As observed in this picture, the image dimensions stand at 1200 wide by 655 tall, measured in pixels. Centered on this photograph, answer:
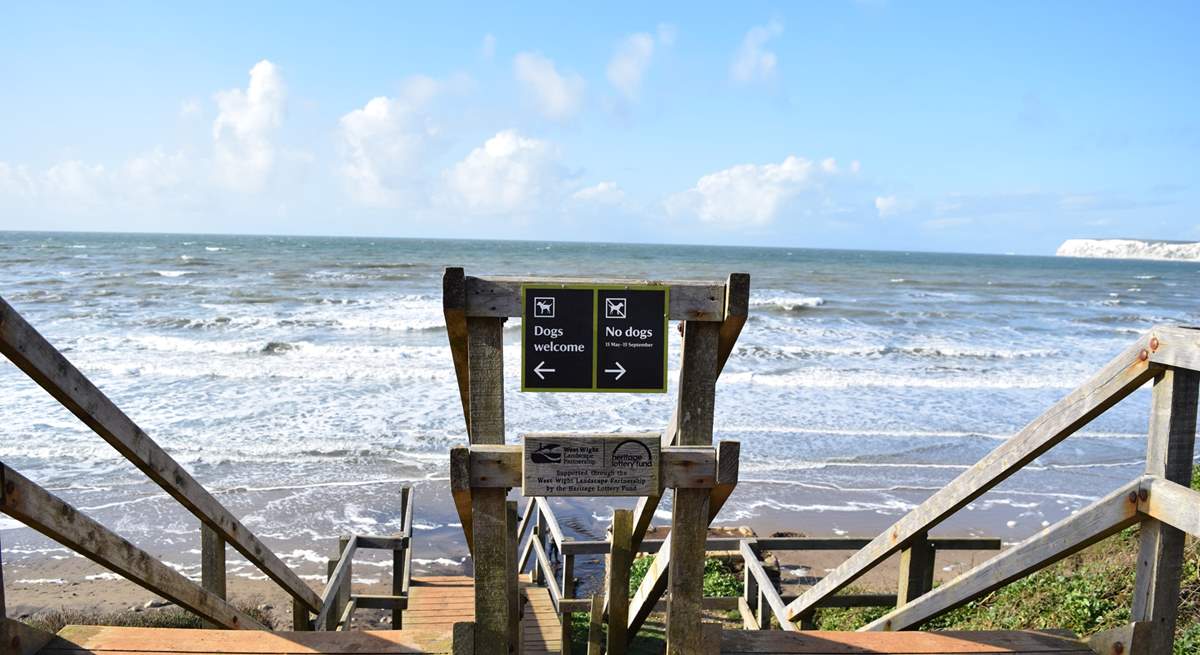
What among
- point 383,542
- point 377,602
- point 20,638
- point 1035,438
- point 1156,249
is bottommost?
point 377,602

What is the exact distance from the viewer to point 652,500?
3672 millimetres

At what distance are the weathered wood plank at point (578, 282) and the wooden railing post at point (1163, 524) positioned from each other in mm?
1556

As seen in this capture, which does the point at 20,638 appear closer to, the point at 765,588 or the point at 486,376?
the point at 486,376

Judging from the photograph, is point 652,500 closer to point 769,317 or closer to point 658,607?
point 658,607

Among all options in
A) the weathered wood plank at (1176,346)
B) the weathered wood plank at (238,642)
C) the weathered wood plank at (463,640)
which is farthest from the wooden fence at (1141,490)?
the weathered wood plank at (238,642)

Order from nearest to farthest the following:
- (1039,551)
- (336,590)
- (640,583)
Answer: (1039,551) → (336,590) → (640,583)

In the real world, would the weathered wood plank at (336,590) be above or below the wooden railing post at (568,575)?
above

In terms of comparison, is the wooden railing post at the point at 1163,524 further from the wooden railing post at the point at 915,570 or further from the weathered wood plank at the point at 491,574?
the weathered wood plank at the point at 491,574

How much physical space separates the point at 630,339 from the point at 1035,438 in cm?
158

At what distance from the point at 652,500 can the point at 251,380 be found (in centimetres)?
1689

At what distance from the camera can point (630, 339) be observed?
124 inches

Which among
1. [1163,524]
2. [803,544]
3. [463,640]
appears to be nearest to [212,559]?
[463,640]

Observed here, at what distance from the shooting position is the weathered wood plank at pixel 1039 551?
3.07 metres

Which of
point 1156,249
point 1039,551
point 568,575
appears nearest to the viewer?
point 1039,551
